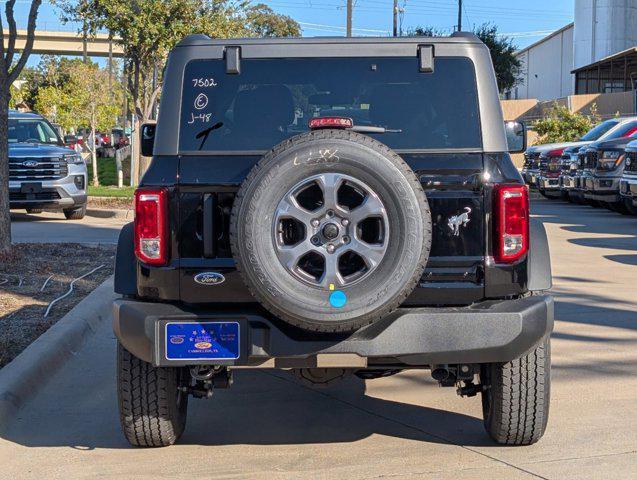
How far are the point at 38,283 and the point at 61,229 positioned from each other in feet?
21.3

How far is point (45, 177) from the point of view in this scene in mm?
17938

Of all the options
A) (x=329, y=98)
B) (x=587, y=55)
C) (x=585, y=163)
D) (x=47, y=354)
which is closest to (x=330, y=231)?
(x=329, y=98)

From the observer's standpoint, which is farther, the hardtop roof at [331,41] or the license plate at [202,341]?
the hardtop roof at [331,41]

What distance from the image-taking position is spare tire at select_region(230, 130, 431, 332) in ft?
14.9

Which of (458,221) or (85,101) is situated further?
(85,101)

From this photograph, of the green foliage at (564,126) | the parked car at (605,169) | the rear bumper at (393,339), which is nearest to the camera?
the rear bumper at (393,339)

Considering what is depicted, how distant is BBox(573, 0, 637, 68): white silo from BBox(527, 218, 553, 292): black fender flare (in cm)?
5877

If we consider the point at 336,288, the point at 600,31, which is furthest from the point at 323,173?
the point at 600,31

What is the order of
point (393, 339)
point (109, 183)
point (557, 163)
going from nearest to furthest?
point (393, 339) < point (557, 163) < point (109, 183)

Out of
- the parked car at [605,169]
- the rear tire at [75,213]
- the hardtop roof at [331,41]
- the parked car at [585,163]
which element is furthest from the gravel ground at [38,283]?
the parked car at [585,163]

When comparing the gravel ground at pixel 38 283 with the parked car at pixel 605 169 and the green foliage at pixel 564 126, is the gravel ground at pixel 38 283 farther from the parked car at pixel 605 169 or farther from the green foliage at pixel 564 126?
the green foliage at pixel 564 126

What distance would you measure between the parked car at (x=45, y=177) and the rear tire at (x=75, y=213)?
0.05 meters

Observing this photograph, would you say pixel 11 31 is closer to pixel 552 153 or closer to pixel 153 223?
pixel 153 223

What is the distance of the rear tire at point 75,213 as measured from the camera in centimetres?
1891
